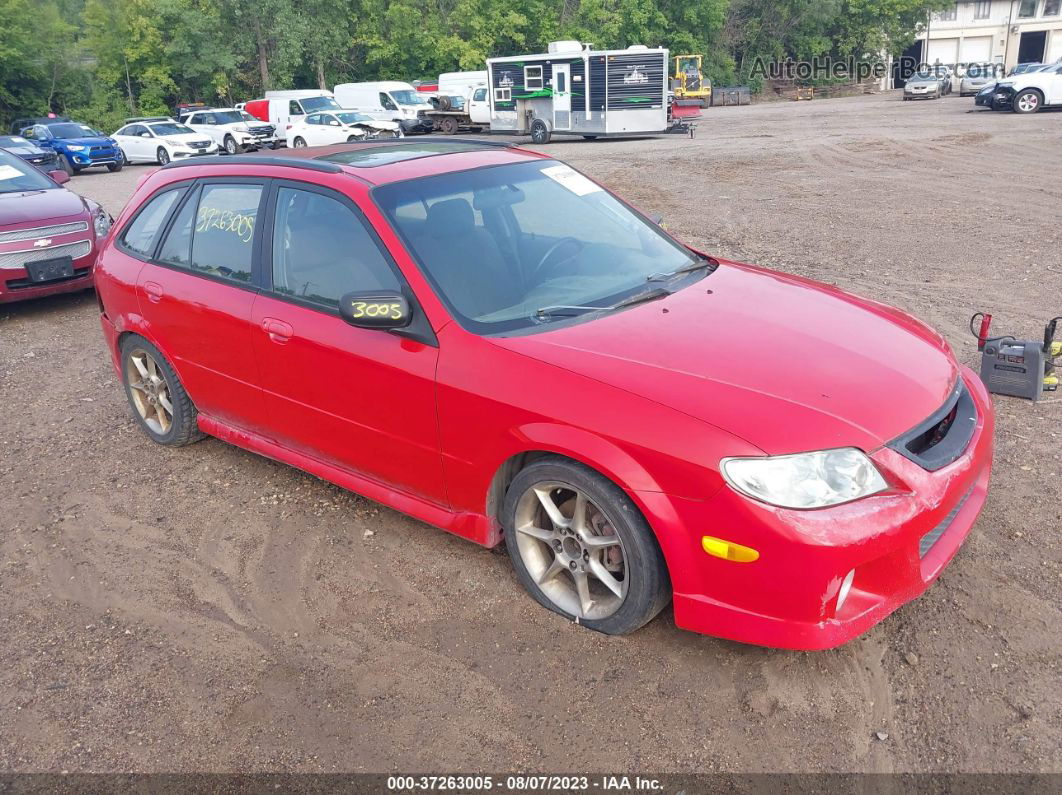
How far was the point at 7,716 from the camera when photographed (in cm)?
311

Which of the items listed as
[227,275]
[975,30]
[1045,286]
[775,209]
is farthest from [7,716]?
[975,30]

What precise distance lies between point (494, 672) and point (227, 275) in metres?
2.44

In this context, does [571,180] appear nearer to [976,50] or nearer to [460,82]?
[460,82]

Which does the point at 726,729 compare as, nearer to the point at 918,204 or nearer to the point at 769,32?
the point at 918,204

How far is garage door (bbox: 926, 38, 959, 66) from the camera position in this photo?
228ft

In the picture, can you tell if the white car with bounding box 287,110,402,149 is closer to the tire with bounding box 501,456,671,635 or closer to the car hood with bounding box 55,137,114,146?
the car hood with bounding box 55,137,114,146

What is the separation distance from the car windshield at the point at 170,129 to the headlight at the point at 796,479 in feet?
99.2

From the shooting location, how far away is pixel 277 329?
13.2 feet

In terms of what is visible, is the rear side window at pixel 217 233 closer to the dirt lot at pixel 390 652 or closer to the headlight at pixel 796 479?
the dirt lot at pixel 390 652

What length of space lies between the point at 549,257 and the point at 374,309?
913mm

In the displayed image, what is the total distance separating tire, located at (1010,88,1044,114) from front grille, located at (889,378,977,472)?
29.2 m

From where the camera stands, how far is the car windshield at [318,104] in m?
33.4

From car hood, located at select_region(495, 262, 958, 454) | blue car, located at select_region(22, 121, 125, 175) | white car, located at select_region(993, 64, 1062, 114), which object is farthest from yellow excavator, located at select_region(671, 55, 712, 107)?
car hood, located at select_region(495, 262, 958, 454)

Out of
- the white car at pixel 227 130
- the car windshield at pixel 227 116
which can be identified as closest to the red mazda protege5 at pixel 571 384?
the white car at pixel 227 130
